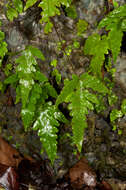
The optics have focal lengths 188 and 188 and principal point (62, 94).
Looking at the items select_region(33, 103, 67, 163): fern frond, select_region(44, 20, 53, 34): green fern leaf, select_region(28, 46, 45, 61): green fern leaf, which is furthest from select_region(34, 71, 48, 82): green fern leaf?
select_region(44, 20, 53, 34): green fern leaf

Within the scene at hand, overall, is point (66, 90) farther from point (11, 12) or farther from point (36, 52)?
point (11, 12)

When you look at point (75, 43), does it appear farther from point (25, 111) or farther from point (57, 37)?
point (25, 111)

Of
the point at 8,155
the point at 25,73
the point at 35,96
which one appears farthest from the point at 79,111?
the point at 8,155

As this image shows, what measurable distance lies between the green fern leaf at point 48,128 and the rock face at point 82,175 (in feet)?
1.95

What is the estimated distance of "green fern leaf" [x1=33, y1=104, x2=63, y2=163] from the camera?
1785mm

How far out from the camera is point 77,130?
61.8 inches

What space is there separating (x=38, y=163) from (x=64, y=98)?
118 cm

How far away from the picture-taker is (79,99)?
5.40 feet

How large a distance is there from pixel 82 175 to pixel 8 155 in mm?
976

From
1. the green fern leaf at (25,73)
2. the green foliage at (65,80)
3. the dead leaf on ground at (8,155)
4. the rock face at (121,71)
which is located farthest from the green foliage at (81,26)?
the dead leaf on ground at (8,155)

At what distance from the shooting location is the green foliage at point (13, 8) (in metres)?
1.90

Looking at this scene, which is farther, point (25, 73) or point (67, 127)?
point (67, 127)

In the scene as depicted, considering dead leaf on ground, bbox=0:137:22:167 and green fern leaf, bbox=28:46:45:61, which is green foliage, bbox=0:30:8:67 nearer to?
green fern leaf, bbox=28:46:45:61

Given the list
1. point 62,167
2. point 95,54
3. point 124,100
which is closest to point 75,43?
point 95,54
